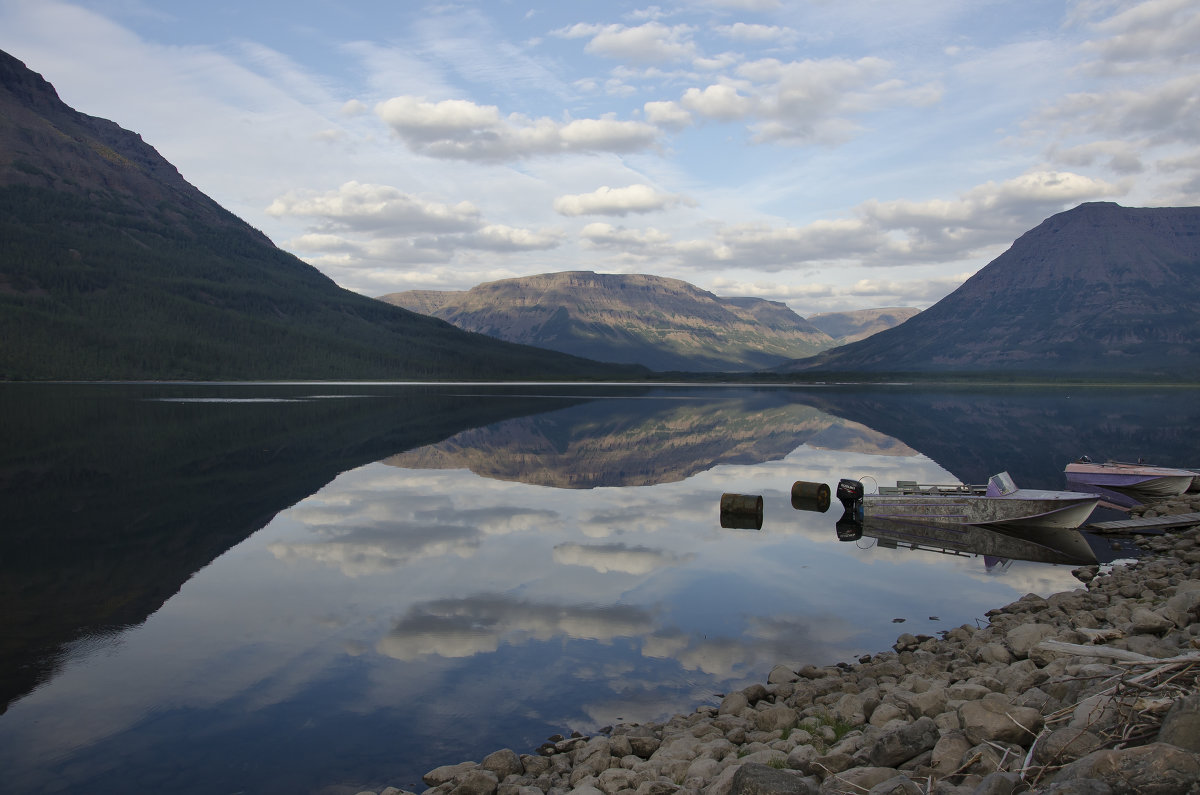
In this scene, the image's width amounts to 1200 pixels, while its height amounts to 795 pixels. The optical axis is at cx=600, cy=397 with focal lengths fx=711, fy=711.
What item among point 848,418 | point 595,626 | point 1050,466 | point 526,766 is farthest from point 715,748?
point 848,418

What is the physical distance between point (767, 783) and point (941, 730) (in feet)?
9.39

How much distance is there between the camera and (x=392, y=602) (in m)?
20.0

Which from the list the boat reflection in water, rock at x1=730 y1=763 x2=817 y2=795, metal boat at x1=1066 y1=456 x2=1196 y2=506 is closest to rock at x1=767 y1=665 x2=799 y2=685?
rock at x1=730 y1=763 x2=817 y2=795

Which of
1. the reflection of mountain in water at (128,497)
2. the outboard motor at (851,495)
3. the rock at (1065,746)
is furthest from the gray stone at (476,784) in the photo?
the outboard motor at (851,495)

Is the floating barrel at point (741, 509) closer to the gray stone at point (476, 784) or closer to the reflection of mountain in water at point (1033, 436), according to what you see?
the reflection of mountain in water at point (1033, 436)

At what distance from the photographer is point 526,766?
A: 11.2 metres

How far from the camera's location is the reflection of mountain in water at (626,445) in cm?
4747

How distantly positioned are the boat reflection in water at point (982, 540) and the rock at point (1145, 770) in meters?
22.0

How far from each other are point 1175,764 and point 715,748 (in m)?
6.18

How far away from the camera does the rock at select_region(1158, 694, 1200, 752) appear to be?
665 cm

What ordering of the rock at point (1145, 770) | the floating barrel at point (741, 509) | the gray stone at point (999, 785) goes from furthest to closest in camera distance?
the floating barrel at point (741, 509)
the gray stone at point (999, 785)
the rock at point (1145, 770)

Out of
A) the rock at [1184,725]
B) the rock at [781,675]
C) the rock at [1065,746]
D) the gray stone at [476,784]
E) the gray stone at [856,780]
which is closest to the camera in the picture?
the rock at [1184,725]

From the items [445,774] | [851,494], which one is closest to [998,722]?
[445,774]

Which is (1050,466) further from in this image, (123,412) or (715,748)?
(123,412)
